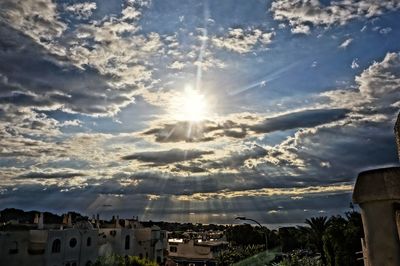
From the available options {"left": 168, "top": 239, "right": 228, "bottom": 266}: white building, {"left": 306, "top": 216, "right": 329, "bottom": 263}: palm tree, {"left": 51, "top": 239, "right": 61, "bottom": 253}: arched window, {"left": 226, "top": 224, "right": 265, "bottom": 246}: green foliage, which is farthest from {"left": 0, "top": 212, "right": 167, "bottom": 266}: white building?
{"left": 226, "top": 224, "right": 265, "bottom": 246}: green foliage

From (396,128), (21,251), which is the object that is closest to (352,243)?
(21,251)

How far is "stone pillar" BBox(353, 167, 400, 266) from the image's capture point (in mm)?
3385

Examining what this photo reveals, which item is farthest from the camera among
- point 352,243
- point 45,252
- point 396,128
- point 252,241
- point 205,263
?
point 252,241

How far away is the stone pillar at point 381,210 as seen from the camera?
11.1ft

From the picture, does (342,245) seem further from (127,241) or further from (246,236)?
(246,236)

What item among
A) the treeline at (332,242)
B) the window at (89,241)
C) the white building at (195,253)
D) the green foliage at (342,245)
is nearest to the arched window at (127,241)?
the window at (89,241)

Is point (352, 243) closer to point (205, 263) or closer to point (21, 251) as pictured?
point (21, 251)

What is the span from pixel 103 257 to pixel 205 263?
33124 mm

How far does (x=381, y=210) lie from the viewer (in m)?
3.45

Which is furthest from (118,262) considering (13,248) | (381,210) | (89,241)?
(381,210)

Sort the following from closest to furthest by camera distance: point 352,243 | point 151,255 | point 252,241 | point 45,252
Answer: point 352,243
point 45,252
point 151,255
point 252,241

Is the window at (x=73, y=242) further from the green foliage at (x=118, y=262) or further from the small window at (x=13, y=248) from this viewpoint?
the small window at (x=13, y=248)

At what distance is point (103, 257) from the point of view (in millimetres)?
49000

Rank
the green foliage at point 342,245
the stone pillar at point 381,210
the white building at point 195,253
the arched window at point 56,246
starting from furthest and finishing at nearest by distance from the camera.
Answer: the white building at point 195,253 < the arched window at point 56,246 < the green foliage at point 342,245 < the stone pillar at point 381,210
